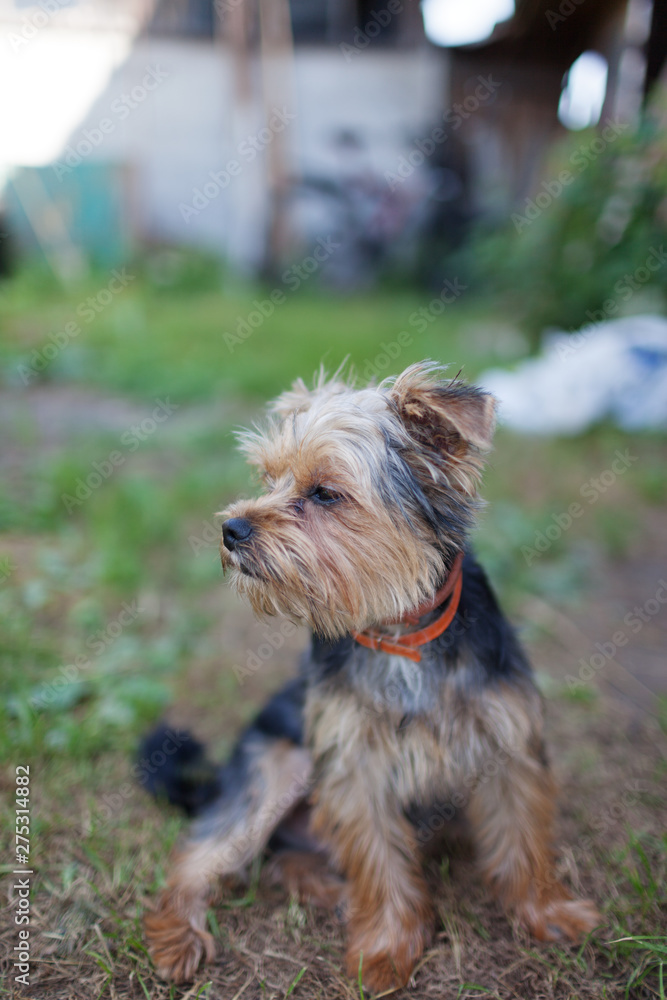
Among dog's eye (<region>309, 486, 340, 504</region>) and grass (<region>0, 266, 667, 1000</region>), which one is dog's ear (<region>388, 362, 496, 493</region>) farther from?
grass (<region>0, 266, 667, 1000</region>)

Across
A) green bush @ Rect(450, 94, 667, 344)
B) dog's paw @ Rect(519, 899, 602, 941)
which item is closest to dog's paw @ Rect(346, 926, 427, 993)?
dog's paw @ Rect(519, 899, 602, 941)

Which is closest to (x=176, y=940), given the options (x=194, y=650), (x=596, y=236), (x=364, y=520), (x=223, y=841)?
(x=223, y=841)

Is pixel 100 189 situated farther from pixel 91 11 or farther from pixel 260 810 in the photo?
pixel 260 810

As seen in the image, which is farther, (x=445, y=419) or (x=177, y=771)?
(x=177, y=771)

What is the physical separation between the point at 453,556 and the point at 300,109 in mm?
12753

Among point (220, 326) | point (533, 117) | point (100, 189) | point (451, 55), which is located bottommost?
point (220, 326)

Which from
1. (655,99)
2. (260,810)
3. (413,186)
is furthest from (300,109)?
(260,810)

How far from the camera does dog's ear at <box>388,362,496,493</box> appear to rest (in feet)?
6.59

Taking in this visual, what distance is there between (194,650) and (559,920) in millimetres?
2290

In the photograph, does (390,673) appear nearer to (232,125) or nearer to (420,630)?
(420,630)

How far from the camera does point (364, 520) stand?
2.19 m

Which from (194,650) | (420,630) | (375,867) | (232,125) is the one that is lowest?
(194,650)

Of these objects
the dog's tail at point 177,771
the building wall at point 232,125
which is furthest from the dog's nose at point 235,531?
the building wall at point 232,125

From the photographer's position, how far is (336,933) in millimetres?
2400
